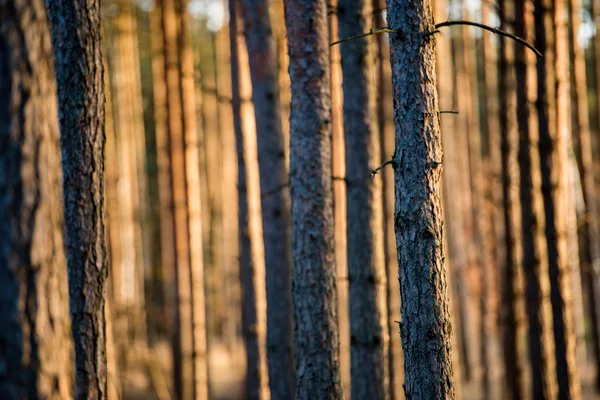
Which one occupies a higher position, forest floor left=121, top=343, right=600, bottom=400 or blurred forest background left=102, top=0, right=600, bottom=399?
blurred forest background left=102, top=0, right=600, bottom=399

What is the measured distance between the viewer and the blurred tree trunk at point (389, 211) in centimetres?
811

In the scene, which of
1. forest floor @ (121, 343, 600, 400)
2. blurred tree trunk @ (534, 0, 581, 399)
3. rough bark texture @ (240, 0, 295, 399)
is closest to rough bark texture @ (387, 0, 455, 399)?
rough bark texture @ (240, 0, 295, 399)

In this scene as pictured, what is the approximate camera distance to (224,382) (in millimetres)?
15867

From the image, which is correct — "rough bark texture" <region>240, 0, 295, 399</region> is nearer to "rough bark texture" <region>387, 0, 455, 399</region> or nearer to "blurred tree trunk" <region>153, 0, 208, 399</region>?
"rough bark texture" <region>387, 0, 455, 399</region>

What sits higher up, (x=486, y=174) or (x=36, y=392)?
(x=486, y=174)

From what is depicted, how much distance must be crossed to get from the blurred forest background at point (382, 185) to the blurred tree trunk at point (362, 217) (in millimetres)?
154

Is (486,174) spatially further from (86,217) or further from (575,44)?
(86,217)

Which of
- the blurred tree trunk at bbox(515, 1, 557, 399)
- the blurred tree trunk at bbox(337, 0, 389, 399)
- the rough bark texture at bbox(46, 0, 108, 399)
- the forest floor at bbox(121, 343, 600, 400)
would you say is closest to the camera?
the rough bark texture at bbox(46, 0, 108, 399)

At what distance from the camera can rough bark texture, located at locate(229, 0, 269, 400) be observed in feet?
23.7

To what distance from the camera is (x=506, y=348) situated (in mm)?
9383

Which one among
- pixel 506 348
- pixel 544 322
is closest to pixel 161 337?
pixel 506 348

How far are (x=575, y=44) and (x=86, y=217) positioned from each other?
10.5 m

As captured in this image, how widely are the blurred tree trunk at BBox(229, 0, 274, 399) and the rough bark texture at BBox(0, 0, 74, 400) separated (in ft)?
7.88

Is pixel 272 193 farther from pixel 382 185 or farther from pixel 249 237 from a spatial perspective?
pixel 382 185
